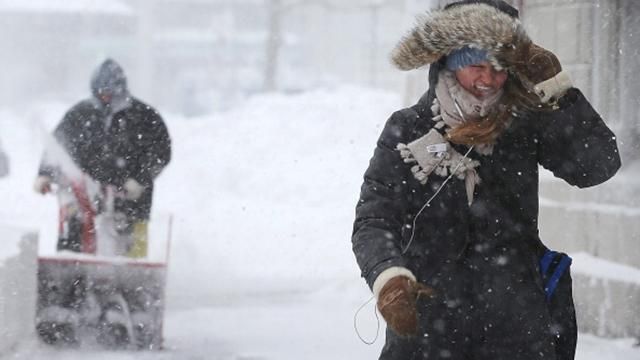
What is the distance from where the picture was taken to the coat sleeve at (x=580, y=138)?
341 centimetres

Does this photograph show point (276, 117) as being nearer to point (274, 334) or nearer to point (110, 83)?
point (110, 83)

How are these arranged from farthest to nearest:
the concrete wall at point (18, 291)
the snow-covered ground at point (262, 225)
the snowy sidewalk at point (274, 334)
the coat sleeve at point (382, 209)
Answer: the snow-covered ground at point (262, 225)
the snowy sidewalk at point (274, 334)
the concrete wall at point (18, 291)
the coat sleeve at point (382, 209)

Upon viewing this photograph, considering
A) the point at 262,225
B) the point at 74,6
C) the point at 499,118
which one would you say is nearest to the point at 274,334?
the point at 499,118

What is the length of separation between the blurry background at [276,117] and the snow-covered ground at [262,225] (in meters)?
0.06

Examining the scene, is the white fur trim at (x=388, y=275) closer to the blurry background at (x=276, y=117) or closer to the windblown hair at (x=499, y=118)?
the windblown hair at (x=499, y=118)

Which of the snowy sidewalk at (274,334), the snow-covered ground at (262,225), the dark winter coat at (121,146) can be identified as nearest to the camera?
the snowy sidewalk at (274,334)

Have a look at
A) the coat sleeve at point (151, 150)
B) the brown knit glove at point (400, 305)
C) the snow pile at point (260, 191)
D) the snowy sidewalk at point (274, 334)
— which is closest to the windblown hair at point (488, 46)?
the brown knit glove at point (400, 305)

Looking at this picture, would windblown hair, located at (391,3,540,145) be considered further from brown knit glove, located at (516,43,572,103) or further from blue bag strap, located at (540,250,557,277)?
blue bag strap, located at (540,250,557,277)

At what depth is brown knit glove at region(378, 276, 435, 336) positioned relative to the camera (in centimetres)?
315

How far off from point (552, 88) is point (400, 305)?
77 centimetres

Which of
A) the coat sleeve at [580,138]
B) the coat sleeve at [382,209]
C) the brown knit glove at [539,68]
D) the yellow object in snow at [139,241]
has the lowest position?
the yellow object in snow at [139,241]

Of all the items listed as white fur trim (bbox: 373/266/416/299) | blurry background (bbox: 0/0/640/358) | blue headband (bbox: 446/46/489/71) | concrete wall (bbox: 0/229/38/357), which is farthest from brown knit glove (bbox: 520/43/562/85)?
concrete wall (bbox: 0/229/38/357)

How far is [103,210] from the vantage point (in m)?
8.39

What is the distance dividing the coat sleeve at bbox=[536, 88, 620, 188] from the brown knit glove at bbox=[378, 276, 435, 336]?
61 centimetres
